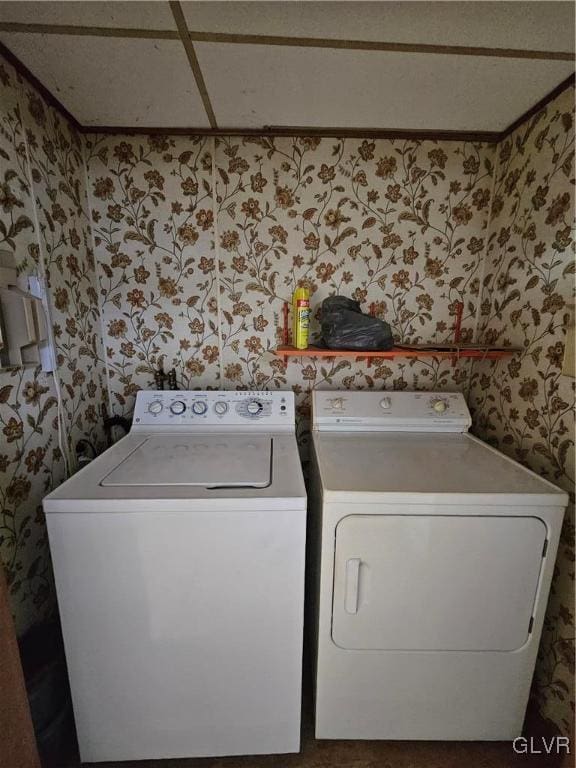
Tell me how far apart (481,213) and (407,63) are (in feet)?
2.63

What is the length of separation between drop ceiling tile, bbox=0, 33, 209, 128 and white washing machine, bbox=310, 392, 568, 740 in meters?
1.48

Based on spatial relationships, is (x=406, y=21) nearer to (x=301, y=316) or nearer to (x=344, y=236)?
(x=344, y=236)

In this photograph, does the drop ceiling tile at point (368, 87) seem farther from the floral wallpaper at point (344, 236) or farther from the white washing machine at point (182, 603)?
the white washing machine at point (182, 603)

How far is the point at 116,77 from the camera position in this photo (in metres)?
1.14

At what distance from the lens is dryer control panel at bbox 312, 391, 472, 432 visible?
154 centimetres

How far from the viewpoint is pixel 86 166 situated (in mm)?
1504

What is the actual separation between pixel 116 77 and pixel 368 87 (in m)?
0.91

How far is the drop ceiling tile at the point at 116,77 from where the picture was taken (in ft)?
3.31

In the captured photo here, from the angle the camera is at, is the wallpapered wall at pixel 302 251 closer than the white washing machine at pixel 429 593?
No

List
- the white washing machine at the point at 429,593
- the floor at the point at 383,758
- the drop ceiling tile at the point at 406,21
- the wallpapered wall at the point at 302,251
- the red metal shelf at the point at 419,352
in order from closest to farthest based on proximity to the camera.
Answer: the drop ceiling tile at the point at 406,21 < the white washing machine at the point at 429,593 < the floor at the point at 383,758 < the red metal shelf at the point at 419,352 < the wallpapered wall at the point at 302,251

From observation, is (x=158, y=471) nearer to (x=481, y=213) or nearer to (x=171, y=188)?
(x=171, y=188)

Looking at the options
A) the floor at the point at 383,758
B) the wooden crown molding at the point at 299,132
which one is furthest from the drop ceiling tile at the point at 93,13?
the floor at the point at 383,758

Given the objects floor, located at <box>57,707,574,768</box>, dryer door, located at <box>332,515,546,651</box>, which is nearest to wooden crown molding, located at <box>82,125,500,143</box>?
dryer door, located at <box>332,515,546,651</box>

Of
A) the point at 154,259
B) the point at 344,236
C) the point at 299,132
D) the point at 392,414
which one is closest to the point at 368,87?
the point at 299,132
